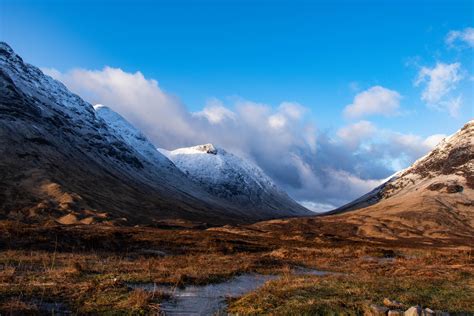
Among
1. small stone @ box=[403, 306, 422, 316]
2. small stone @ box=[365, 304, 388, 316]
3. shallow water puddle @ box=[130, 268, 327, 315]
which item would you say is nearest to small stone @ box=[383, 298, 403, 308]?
small stone @ box=[365, 304, 388, 316]

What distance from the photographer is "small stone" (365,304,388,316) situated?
611 inches

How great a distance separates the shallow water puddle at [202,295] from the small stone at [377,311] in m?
5.42

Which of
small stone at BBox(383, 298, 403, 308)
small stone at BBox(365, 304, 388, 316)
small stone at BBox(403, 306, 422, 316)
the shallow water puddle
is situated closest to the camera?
small stone at BBox(403, 306, 422, 316)

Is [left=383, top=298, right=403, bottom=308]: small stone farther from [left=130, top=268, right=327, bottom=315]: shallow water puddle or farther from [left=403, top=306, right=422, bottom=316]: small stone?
[left=130, top=268, right=327, bottom=315]: shallow water puddle

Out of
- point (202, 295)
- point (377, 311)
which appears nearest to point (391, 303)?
point (377, 311)

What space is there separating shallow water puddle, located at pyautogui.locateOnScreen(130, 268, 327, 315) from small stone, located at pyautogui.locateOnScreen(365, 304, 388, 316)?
542cm

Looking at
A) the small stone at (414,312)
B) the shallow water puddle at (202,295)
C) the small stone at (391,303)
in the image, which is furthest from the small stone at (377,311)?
the shallow water puddle at (202,295)

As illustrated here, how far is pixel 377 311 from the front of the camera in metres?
15.7

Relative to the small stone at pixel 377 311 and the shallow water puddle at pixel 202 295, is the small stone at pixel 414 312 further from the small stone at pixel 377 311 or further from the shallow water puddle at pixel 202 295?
the shallow water puddle at pixel 202 295

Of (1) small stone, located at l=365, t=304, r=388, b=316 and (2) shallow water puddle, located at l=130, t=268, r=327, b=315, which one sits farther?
(2) shallow water puddle, located at l=130, t=268, r=327, b=315

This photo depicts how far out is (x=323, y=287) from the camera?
827 inches

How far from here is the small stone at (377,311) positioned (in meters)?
15.5

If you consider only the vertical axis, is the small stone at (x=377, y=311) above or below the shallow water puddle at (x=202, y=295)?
above

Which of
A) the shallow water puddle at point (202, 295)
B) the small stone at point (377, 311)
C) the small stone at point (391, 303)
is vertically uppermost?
the small stone at point (391, 303)
